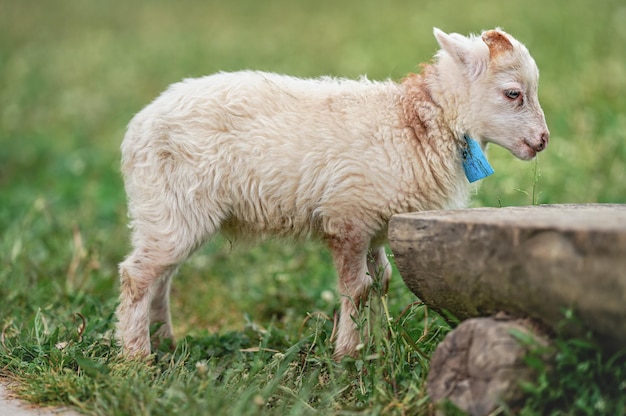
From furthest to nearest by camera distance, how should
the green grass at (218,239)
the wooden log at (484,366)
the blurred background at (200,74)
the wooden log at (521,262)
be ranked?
1. the blurred background at (200,74)
2. the green grass at (218,239)
3. the wooden log at (484,366)
4. the wooden log at (521,262)

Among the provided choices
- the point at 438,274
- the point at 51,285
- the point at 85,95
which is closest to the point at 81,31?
the point at 85,95

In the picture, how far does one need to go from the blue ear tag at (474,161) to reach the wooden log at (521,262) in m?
0.60

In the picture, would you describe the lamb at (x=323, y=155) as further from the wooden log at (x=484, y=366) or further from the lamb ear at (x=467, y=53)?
the wooden log at (x=484, y=366)

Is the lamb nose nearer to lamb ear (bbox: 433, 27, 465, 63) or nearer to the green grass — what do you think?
the green grass

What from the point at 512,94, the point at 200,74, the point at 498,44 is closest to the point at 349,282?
the point at 512,94

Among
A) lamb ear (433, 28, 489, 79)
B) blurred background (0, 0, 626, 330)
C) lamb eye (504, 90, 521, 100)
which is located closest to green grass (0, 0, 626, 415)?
blurred background (0, 0, 626, 330)

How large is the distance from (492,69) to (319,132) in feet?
3.06

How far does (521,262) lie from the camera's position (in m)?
3.30

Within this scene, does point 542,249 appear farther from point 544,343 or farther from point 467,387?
point 467,387

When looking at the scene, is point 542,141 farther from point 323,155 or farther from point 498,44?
point 323,155

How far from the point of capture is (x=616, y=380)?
3.35 meters

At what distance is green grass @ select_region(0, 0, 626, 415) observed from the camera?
3918 mm

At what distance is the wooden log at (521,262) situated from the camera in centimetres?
312

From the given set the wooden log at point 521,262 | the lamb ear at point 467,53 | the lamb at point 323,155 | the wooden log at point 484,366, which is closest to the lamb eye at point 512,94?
the lamb at point 323,155
